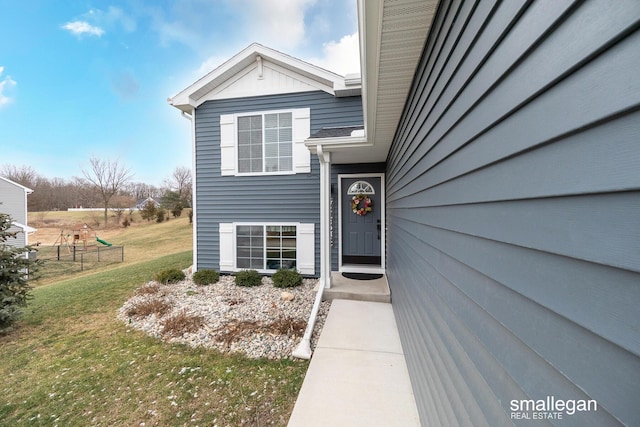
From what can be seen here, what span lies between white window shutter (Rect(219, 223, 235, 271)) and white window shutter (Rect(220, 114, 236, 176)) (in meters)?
1.31

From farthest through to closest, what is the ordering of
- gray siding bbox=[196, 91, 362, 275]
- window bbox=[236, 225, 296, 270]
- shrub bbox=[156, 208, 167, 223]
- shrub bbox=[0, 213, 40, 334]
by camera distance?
1. shrub bbox=[156, 208, 167, 223]
2. window bbox=[236, 225, 296, 270]
3. gray siding bbox=[196, 91, 362, 275]
4. shrub bbox=[0, 213, 40, 334]

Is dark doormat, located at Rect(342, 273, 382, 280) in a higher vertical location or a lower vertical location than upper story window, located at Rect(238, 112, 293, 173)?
lower

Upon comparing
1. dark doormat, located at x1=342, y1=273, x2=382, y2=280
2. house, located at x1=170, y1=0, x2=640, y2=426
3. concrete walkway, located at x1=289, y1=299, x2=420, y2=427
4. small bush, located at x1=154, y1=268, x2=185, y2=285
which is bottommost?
concrete walkway, located at x1=289, y1=299, x2=420, y2=427

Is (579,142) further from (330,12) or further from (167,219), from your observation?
(167,219)

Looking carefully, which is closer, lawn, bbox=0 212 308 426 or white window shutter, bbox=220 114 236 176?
lawn, bbox=0 212 308 426

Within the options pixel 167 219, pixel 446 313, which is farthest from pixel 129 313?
pixel 167 219

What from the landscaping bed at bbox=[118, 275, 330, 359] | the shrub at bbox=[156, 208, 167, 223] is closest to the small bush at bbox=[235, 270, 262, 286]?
the landscaping bed at bbox=[118, 275, 330, 359]

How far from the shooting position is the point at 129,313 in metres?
4.30

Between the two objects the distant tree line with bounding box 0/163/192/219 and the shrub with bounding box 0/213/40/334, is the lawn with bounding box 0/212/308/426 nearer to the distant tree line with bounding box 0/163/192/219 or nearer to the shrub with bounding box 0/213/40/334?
the shrub with bounding box 0/213/40/334

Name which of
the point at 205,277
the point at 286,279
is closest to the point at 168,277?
the point at 205,277

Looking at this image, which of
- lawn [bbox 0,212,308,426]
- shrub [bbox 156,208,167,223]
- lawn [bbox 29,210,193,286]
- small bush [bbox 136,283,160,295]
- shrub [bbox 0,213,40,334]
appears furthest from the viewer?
shrub [bbox 156,208,167,223]

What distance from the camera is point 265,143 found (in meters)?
5.95

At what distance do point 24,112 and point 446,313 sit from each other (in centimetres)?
3244

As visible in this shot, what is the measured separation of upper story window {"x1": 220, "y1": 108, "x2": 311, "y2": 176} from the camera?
5.73 metres
